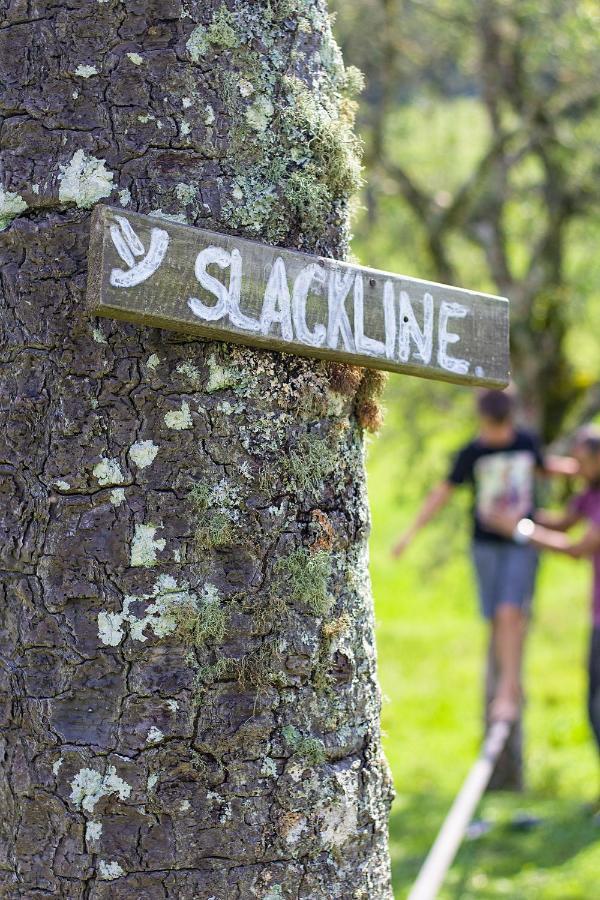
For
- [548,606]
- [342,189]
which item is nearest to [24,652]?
[342,189]

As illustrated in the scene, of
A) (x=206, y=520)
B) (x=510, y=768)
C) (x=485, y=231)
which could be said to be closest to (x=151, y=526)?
(x=206, y=520)

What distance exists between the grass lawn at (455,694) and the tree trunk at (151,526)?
1.28 feet

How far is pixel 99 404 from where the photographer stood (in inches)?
65.9

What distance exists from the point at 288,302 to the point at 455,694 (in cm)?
1069

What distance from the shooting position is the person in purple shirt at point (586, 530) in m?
5.75

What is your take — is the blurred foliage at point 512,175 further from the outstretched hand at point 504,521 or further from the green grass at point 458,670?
the outstretched hand at point 504,521

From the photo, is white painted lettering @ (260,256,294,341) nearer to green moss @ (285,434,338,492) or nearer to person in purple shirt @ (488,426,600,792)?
green moss @ (285,434,338,492)

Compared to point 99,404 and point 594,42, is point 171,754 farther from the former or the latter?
point 594,42

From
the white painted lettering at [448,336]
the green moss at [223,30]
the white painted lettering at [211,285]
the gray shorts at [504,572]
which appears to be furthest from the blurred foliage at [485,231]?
the green moss at [223,30]

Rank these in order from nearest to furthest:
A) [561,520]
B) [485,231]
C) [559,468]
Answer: [561,520]
[559,468]
[485,231]

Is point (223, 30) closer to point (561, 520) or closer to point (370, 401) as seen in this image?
point (370, 401)

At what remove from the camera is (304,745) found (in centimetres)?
173

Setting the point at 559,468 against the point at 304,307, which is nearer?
the point at 304,307

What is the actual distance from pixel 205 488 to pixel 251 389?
18 centimetres
